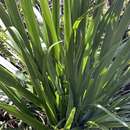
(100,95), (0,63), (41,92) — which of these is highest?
(0,63)

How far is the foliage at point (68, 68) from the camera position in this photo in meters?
1.27

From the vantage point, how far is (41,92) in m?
1.31

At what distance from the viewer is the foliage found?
1.27 meters

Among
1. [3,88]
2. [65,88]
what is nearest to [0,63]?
[3,88]

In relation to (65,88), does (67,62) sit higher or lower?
higher

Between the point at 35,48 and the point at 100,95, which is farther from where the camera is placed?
the point at 100,95

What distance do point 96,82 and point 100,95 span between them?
89 mm

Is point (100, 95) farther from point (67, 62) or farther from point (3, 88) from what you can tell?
point (3, 88)

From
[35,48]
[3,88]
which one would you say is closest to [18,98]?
[3,88]

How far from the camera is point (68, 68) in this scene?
1.31 m

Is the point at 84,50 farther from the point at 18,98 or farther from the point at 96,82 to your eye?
the point at 18,98

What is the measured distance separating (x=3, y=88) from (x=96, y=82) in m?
0.37

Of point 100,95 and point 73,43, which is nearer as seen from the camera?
point 73,43

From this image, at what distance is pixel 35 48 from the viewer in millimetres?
1301
